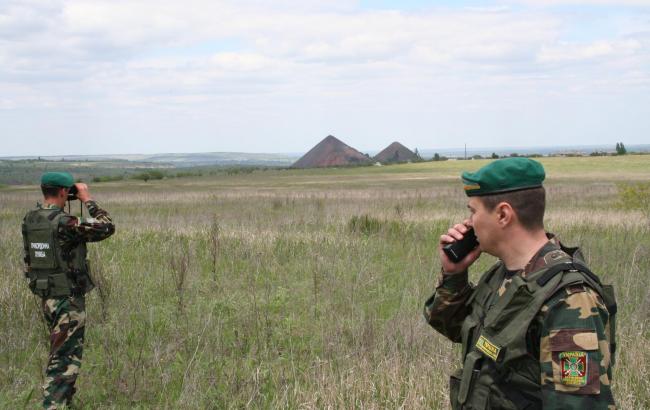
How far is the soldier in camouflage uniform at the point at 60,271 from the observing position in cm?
517

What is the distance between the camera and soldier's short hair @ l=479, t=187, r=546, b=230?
2.42 meters

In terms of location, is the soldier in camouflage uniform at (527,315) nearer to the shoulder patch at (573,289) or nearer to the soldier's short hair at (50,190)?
the shoulder patch at (573,289)

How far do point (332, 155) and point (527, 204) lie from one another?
118816mm

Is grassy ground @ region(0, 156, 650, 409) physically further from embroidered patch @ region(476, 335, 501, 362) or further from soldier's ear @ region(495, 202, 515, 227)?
soldier's ear @ region(495, 202, 515, 227)

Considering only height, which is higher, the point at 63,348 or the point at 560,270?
the point at 560,270

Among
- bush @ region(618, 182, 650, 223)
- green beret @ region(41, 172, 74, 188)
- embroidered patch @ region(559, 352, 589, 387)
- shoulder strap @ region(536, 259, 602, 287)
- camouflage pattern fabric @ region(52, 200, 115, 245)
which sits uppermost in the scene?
green beret @ region(41, 172, 74, 188)

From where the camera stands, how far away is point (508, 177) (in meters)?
2.42

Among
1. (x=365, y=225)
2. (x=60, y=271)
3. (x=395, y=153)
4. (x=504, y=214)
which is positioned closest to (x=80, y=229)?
(x=60, y=271)

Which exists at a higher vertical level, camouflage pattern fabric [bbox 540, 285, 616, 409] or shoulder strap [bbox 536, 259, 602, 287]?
shoulder strap [bbox 536, 259, 602, 287]

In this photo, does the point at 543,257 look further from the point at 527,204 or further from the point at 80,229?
the point at 80,229

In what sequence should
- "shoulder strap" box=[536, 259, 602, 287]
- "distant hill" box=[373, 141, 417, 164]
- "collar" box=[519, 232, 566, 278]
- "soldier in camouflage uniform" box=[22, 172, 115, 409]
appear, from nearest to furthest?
"shoulder strap" box=[536, 259, 602, 287], "collar" box=[519, 232, 566, 278], "soldier in camouflage uniform" box=[22, 172, 115, 409], "distant hill" box=[373, 141, 417, 164]

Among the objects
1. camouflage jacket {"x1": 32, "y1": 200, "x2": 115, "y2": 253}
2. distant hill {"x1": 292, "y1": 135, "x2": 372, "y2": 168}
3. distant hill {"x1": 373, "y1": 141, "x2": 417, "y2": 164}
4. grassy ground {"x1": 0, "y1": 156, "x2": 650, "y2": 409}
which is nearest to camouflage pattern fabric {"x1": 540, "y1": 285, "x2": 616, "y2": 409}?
grassy ground {"x1": 0, "y1": 156, "x2": 650, "y2": 409}

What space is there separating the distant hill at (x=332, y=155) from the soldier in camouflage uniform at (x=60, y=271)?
10886 centimetres

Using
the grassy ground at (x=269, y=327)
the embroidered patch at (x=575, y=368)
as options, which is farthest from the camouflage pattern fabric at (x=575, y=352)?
the grassy ground at (x=269, y=327)
